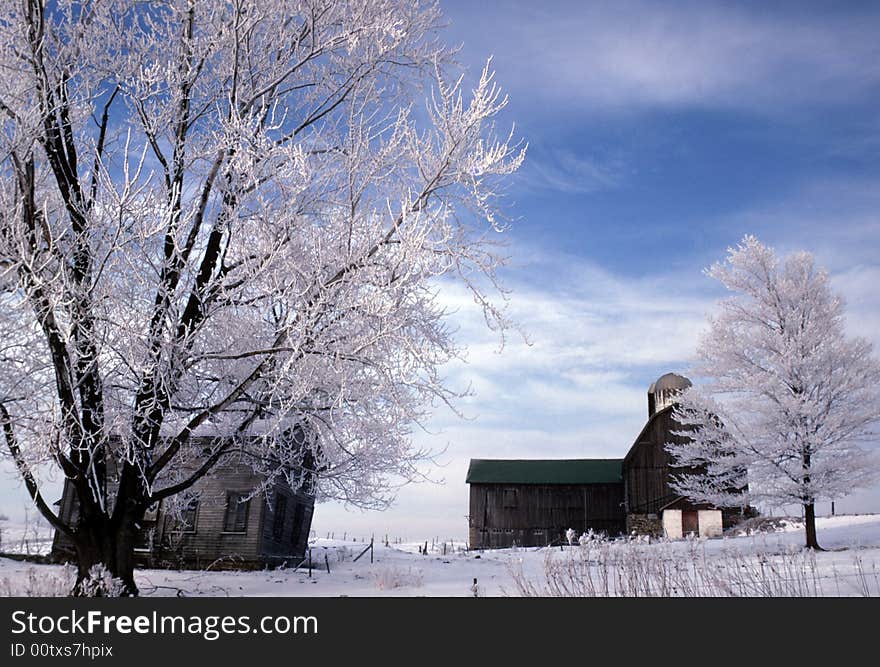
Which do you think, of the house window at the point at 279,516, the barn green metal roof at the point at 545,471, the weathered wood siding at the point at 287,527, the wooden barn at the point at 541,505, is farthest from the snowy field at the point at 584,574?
the barn green metal roof at the point at 545,471

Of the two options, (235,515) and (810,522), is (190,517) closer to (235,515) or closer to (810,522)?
(235,515)

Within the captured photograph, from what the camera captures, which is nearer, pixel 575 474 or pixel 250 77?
pixel 250 77

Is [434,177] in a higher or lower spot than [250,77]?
lower

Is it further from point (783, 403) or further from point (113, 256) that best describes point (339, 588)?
point (783, 403)

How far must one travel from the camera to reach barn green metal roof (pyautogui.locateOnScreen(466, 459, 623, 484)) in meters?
38.8

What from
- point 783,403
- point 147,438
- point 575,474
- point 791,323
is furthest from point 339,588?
point 575,474

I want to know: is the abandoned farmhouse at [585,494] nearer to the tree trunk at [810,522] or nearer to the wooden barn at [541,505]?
the wooden barn at [541,505]

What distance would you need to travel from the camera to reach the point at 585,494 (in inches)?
1517

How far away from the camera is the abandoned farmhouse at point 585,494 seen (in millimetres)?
36188

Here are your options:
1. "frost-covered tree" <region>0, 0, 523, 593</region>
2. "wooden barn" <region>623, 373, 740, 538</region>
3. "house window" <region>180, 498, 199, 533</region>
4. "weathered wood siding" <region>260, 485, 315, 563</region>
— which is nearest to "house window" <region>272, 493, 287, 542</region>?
"weathered wood siding" <region>260, 485, 315, 563</region>

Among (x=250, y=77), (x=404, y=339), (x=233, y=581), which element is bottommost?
(x=233, y=581)

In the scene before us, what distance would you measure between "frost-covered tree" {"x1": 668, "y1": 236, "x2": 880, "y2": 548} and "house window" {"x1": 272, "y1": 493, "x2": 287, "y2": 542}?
14.9 meters

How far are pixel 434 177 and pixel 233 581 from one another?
1331cm
